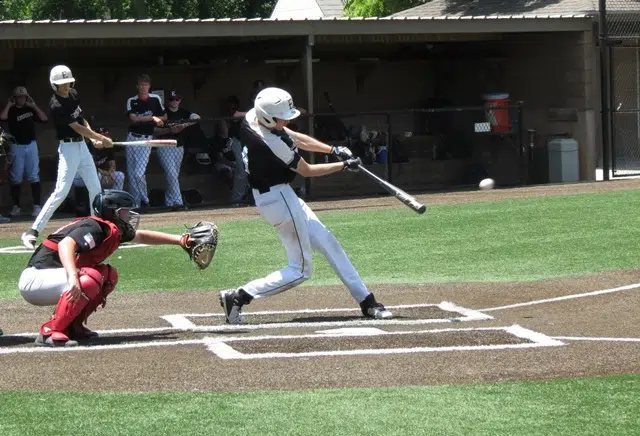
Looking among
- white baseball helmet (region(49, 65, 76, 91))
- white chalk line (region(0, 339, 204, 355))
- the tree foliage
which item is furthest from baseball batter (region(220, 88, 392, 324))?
the tree foliage

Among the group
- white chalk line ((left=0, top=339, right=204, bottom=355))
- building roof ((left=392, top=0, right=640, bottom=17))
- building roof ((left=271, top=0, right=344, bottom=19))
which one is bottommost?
white chalk line ((left=0, top=339, right=204, bottom=355))

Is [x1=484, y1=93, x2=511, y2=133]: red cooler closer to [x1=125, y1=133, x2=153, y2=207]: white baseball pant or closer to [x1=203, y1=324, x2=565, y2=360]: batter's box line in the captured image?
[x1=125, y1=133, x2=153, y2=207]: white baseball pant

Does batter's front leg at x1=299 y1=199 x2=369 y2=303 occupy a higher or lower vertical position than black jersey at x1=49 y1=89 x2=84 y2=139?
lower

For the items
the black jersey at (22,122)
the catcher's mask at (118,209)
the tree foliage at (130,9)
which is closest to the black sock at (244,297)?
the catcher's mask at (118,209)

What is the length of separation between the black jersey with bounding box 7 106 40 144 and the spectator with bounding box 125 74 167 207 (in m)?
1.48

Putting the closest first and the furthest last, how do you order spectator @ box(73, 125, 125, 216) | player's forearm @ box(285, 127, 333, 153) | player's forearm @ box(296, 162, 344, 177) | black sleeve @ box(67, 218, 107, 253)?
black sleeve @ box(67, 218, 107, 253)
player's forearm @ box(296, 162, 344, 177)
player's forearm @ box(285, 127, 333, 153)
spectator @ box(73, 125, 125, 216)

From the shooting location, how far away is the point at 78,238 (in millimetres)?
7762

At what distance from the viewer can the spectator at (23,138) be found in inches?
719

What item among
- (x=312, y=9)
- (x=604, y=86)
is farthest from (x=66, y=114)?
(x=312, y=9)

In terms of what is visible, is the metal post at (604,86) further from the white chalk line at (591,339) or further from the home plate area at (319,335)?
the white chalk line at (591,339)

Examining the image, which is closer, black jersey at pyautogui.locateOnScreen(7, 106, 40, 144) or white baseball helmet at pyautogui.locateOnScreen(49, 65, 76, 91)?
white baseball helmet at pyautogui.locateOnScreen(49, 65, 76, 91)

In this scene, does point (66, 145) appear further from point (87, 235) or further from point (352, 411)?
point (352, 411)

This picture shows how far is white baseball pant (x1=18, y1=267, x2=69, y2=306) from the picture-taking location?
8.04 m

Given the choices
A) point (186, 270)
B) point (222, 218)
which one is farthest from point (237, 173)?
point (186, 270)
